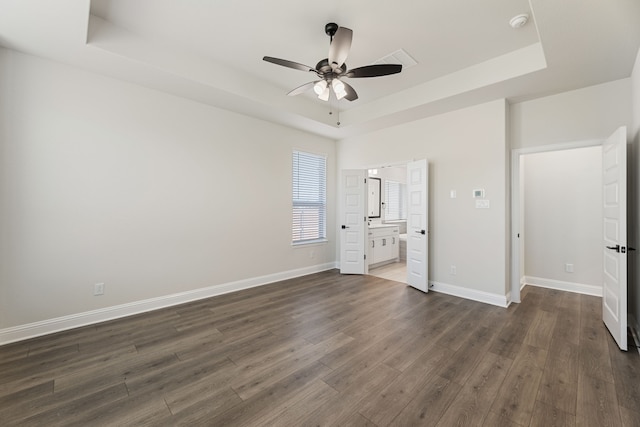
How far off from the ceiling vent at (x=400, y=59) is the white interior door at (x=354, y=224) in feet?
7.62

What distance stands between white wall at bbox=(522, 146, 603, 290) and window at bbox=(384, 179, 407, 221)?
132 inches

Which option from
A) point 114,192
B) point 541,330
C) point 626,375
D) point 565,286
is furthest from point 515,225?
point 114,192

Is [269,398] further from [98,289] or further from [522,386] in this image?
[98,289]

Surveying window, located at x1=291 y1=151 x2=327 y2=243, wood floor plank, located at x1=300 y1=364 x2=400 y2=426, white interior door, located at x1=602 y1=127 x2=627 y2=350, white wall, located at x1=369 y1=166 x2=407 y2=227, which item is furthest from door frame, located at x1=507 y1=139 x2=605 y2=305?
white wall, located at x1=369 y1=166 x2=407 y2=227

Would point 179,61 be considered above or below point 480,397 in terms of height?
above

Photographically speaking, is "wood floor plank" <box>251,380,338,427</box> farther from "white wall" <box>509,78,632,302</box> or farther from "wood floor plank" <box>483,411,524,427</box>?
"white wall" <box>509,78,632,302</box>

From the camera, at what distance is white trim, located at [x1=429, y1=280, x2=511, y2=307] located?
11.9 ft

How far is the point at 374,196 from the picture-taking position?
7176 millimetres

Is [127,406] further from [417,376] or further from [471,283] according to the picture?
[471,283]

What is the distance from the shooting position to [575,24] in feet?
7.22

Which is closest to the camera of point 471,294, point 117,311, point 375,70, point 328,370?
point 328,370

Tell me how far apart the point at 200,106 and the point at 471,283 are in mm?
4825

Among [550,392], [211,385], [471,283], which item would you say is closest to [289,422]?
[211,385]

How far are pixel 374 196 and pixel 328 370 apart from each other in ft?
18.0
